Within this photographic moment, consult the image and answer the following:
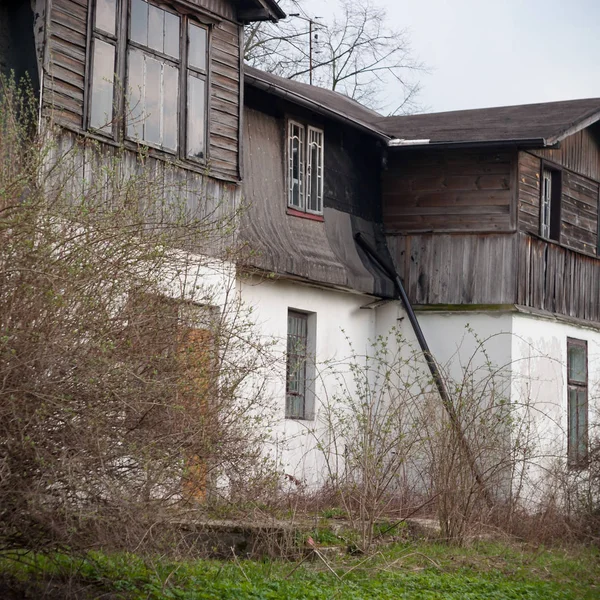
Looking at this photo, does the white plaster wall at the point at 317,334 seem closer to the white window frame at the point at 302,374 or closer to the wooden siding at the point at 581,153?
the white window frame at the point at 302,374

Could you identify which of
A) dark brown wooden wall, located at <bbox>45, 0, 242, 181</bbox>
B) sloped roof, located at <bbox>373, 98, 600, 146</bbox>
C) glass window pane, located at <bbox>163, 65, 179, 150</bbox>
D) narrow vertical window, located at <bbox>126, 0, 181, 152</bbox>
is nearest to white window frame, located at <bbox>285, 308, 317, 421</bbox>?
dark brown wooden wall, located at <bbox>45, 0, 242, 181</bbox>

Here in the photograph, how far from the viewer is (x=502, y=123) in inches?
709

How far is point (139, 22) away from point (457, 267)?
283 inches

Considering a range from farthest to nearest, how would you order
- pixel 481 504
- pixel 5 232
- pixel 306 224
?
pixel 306 224, pixel 481 504, pixel 5 232

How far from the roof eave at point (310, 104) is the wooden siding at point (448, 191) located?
2.97ft

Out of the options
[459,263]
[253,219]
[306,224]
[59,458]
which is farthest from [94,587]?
[459,263]

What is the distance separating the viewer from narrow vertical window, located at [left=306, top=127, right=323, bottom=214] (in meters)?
16.4

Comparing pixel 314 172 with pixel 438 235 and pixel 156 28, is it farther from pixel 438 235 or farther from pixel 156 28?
pixel 156 28

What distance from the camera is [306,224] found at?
16.1 metres

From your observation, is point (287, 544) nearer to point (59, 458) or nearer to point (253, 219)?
point (59, 458)

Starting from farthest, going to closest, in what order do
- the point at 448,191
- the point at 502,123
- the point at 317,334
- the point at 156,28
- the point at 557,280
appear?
1. the point at 557,280
2. the point at 502,123
3. the point at 448,191
4. the point at 317,334
5. the point at 156,28

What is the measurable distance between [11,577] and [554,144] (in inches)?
453

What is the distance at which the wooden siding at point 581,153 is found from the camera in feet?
61.8

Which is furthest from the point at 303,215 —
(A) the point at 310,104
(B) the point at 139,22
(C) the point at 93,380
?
(C) the point at 93,380
